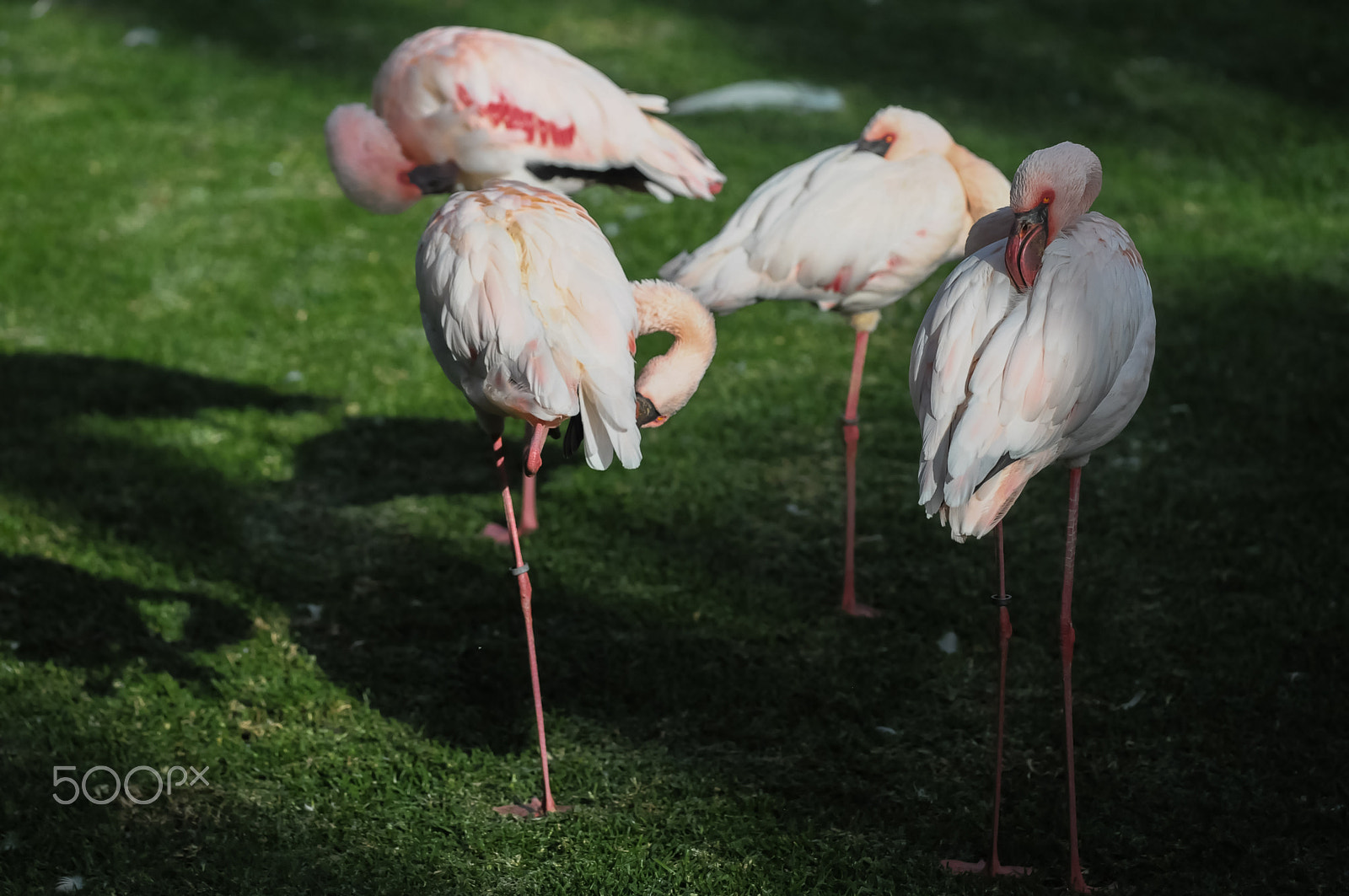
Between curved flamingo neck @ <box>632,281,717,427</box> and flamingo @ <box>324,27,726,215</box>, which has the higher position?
flamingo @ <box>324,27,726,215</box>

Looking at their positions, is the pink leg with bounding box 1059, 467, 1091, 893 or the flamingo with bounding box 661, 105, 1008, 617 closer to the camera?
the pink leg with bounding box 1059, 467, 1091, 893

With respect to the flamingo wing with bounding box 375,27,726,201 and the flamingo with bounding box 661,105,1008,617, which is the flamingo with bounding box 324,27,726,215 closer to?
the flamingo wing with bounding box 375,27,726,201

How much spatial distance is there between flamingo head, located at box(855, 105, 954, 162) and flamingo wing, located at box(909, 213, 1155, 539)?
1.16 m

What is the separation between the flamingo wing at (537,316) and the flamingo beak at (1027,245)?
3.16 feet

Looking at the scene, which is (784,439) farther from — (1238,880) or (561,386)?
(1238,880)

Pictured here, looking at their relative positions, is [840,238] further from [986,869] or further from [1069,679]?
[986,869]

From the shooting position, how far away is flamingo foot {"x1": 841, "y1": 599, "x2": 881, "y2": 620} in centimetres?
406

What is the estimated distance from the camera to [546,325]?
122 inches

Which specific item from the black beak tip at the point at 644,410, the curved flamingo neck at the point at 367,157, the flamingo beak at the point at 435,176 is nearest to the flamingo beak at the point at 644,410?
the black beak tip at the point at 644,410

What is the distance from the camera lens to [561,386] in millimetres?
3055

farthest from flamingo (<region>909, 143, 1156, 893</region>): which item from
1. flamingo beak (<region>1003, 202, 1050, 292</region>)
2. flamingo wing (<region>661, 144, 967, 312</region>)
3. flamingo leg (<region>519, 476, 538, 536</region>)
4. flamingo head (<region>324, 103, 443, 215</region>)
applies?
flamingo head (<region>324, 103, 443, 215</region>)

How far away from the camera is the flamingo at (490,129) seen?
4.53 m

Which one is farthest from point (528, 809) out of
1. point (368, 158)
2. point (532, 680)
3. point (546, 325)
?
point (368, 158)

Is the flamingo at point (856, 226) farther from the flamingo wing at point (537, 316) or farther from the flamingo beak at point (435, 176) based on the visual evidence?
the flamingo beak at point (435, 176)
